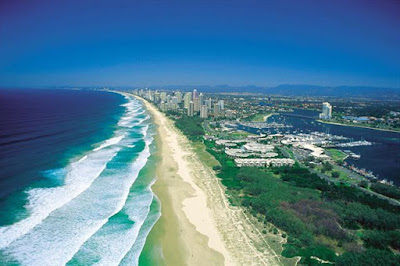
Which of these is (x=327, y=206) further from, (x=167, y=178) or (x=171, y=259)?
(x=167, y=178)

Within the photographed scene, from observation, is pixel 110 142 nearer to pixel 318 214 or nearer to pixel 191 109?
pixel 318 214

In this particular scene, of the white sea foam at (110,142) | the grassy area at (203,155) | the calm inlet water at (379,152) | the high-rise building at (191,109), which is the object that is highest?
the high-rise building at (191,109)

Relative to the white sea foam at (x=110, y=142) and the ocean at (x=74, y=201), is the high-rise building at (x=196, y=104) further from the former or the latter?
the ocean at (x=74, y=201)

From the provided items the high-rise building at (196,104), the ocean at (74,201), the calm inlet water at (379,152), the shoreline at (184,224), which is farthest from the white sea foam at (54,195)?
the high-rise building at (196,104)

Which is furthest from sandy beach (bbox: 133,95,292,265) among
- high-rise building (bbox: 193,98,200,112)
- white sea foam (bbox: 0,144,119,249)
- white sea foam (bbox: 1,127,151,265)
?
high-rise building (bbox: 193,98,200,112)

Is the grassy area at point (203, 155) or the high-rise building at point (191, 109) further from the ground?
the high-rise building at point (191, 109)
